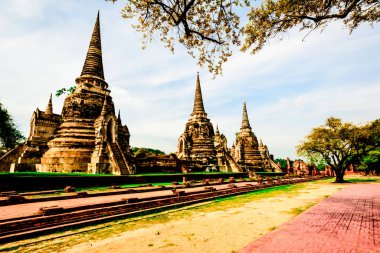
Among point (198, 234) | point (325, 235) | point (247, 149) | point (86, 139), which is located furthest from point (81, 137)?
point (247, 149)

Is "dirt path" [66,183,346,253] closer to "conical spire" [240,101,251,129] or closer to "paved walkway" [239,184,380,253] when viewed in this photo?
"paved walkway" [239,184,380,253]

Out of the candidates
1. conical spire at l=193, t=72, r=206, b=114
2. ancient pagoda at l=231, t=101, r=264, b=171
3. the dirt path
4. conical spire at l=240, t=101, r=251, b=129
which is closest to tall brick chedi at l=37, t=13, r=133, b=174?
the dirt path

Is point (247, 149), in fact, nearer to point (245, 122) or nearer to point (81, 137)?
point (245, 122)

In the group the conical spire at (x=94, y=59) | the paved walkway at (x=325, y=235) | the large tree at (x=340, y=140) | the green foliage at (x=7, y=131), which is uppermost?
the conical spire at (x=94, y=59)

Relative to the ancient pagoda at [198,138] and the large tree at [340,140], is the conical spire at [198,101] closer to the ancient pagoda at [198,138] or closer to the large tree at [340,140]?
the ancient pagoda at [198,138]

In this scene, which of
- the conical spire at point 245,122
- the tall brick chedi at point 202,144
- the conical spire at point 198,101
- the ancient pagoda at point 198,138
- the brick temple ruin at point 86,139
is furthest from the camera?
the conical spire at point 245,122

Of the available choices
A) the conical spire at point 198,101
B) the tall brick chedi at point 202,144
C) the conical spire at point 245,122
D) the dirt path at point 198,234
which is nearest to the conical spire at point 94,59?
the tall brick chedi at point 202,144

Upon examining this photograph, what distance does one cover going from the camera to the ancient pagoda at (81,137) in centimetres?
2005

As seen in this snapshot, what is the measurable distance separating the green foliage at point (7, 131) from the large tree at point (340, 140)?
47.1 meters

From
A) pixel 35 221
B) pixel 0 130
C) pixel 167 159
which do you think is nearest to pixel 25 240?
pixel 35 221

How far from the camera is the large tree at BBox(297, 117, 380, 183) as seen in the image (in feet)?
76.3

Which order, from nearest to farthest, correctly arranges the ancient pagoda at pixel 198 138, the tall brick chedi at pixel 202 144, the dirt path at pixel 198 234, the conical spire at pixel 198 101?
the dirt path at pixel 198 234
the tall brick chedi at pixel 202 144
the ancient pagoda at pixel 198 138
the conical spire at pixel 198 101

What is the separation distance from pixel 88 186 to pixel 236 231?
40.0 ft

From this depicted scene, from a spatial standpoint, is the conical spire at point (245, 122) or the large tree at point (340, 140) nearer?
the large tree at point (340, 140)
